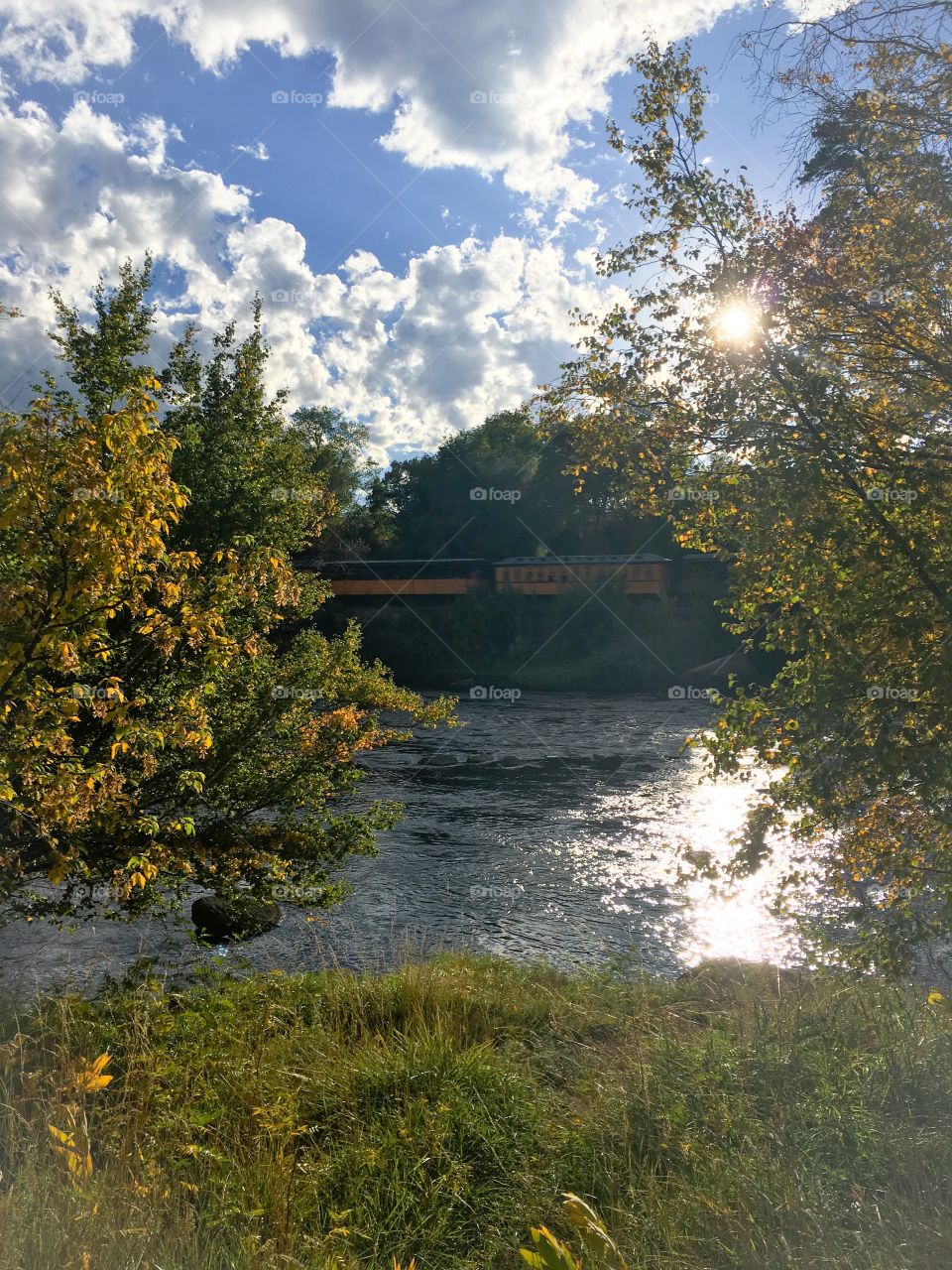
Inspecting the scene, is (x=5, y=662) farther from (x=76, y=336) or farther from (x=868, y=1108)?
(x=76, y=336)

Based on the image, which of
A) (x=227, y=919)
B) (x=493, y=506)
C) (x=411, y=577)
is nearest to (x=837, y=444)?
(x=227, y=919)

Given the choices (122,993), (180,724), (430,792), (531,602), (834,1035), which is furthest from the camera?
(531,602)

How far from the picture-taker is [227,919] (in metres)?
12.2

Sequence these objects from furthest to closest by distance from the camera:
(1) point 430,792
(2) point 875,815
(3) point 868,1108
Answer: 1. (1) point 430,792
2. (2) point 875,815
3. (3) point 868,1108

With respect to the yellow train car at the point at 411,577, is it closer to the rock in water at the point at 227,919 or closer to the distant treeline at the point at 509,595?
the distant treeline at the point at 509,595

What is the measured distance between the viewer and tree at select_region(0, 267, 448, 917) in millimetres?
4555

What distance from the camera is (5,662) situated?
421 centimetres

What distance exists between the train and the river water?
26.1 metres

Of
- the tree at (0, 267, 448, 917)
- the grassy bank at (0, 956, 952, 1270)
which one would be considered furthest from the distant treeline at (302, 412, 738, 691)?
the grassy bank at (0, 956, 952, 1270)

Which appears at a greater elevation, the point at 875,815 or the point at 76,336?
the point at 76,336

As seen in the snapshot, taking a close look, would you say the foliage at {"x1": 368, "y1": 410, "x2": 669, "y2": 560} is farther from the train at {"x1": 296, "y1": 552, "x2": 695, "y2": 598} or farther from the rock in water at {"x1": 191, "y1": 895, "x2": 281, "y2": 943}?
the rock in water at {"x1": 191, "y1": 895, "x2": 281, "y2": 943}

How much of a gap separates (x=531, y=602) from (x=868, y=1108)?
2023 inches

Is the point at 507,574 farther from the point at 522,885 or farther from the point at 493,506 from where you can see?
the point at 522,885

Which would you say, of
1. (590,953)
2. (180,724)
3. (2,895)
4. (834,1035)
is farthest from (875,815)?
(590,953)
